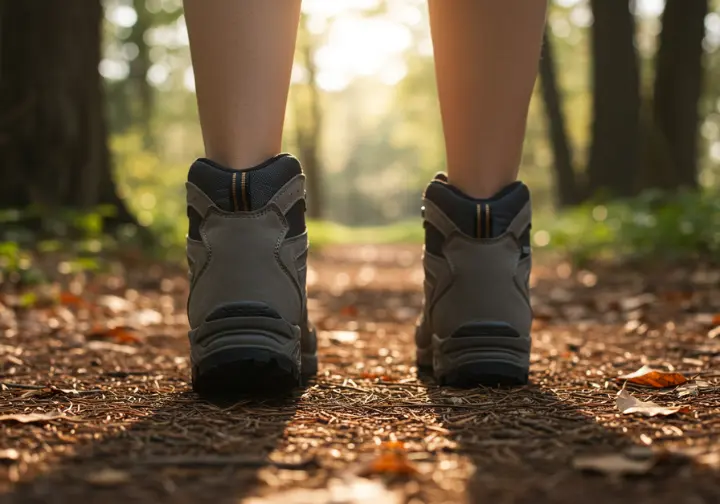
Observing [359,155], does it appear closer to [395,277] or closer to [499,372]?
[395,277]

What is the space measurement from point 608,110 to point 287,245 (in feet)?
26.1

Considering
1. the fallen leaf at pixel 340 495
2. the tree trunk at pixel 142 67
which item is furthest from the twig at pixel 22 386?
the tree trunk at pixel 142 67

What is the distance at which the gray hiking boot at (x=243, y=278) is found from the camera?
142cm

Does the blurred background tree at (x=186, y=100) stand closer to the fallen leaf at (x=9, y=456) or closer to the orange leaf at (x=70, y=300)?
the orange leaf at (x=70, y=300)

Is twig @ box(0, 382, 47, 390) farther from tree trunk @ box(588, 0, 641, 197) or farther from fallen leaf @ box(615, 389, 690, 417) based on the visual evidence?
tree trunk @ box(588, 0, 641, 197)

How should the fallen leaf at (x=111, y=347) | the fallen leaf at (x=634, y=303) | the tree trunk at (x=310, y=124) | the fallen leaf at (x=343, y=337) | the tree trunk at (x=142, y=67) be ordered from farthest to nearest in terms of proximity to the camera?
1. the tree trunk at (x=310, y=124)
2. the tree trunk at (x=142, y=67)
3. the fallen leaf at (x=634, y=303)
4. the fallen leaf at (x=343, y=337)
5. the fallen leaf at (x=111, y=347)

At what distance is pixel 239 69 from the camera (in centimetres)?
148

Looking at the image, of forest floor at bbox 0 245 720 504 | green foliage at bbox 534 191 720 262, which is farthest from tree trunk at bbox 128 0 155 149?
forest floor at bbox 0 245 720 504

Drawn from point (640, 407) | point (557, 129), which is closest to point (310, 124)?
point (557, 129)

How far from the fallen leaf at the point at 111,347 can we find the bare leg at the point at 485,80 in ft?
3.88

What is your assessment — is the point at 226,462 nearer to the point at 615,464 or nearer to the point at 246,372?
the point at 246,372

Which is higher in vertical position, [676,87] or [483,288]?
[676,87]

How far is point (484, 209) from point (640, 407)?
53cm

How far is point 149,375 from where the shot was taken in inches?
71.2
